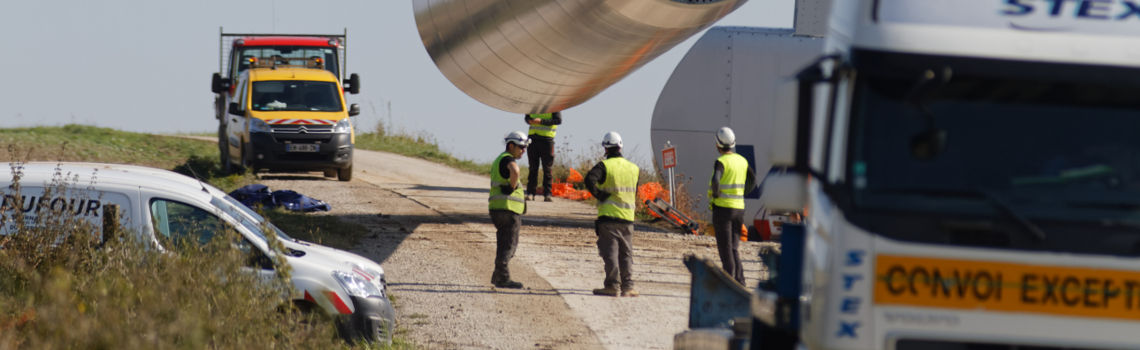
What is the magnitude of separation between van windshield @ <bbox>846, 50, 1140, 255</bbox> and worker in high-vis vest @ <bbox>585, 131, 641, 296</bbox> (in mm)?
7359

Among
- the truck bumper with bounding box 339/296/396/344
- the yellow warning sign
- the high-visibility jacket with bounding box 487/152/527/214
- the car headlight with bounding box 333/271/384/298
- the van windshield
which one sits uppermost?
the van windshield

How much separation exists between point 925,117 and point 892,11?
52cm

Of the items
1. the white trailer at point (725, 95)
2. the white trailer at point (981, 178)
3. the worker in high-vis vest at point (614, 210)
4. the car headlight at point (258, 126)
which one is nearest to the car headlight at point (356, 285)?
the worker in high-vis vest at point (614, 210)

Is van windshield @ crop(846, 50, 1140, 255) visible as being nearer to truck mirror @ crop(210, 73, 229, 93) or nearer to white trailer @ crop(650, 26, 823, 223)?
white trailer @ crop(650, 26, 823, 223)

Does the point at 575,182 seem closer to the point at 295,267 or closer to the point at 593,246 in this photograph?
the point at 593,246

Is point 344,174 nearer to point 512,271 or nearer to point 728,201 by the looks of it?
point 512,271

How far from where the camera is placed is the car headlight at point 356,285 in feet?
31.6

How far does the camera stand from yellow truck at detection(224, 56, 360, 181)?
23281mm

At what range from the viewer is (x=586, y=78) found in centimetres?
1602

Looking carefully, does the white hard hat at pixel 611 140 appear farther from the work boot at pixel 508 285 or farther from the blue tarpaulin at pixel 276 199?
the blue tarpaulin at pixel 276 199

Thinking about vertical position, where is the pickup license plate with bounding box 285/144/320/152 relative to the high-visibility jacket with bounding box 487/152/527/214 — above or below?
below

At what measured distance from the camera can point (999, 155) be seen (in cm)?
525

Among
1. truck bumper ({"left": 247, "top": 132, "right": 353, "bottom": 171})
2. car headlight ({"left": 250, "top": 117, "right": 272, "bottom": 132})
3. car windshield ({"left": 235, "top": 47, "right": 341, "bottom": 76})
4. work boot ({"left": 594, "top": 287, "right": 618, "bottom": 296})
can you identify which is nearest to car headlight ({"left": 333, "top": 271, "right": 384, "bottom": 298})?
work boot ({"left": 594, "top": 287, "right": 618, "bottom": 296})

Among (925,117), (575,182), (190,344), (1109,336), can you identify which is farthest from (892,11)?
(575,182)
